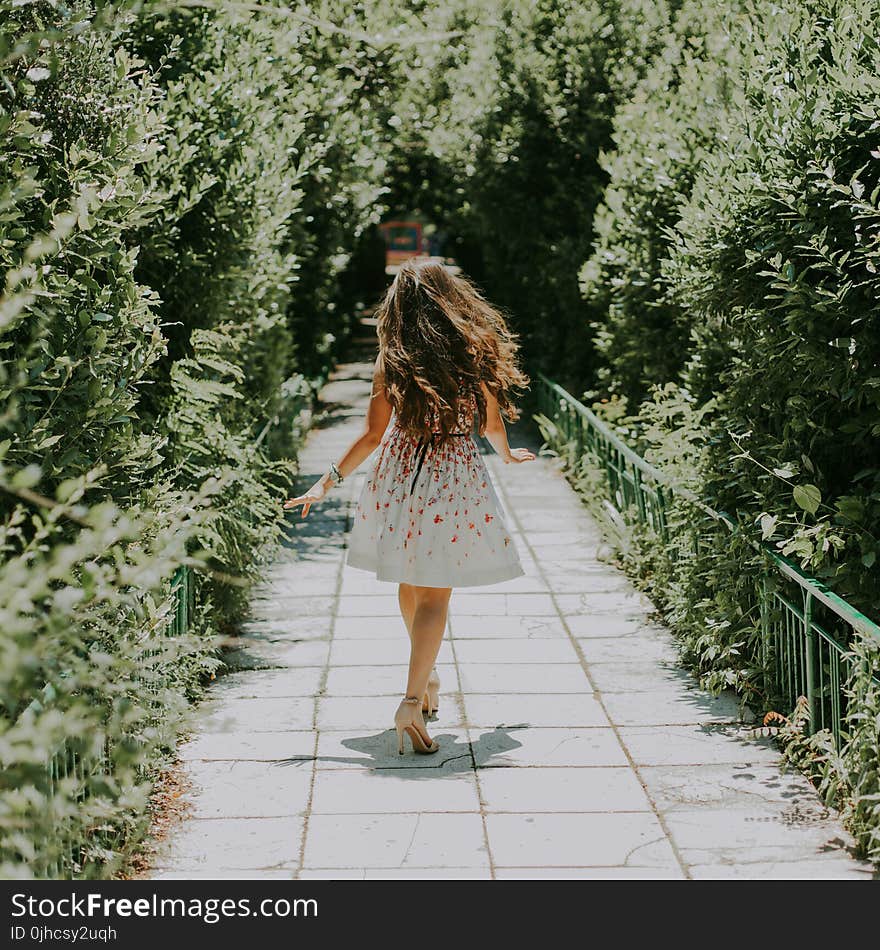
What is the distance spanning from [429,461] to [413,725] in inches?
43.5

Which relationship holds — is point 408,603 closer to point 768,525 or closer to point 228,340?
point 768,525

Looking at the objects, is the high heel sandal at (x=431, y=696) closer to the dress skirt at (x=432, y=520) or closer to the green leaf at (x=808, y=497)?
the dress skirt at (x=432, y=520)

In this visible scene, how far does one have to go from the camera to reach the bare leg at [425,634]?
520cm

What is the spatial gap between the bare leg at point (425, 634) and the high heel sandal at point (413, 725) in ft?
0.16

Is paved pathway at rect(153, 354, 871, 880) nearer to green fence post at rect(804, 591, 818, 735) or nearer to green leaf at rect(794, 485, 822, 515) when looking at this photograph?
green fence post at rect(804, 591, 818, 735)

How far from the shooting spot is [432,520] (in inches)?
207

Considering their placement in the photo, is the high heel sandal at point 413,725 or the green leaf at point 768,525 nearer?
the high heel sandal at point 413,725

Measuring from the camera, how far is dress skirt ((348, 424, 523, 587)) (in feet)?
17.2

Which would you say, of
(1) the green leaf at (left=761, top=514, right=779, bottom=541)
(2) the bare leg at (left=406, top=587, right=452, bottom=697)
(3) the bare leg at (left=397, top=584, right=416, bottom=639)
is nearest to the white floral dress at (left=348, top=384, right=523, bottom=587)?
(2) the bare leg at (left=406, top=587, right=452, bottom=697)

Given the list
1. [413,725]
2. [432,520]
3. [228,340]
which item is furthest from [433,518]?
[228,340]

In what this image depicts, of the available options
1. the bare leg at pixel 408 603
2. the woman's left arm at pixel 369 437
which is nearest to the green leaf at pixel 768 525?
the bare leg at pixel 408 603

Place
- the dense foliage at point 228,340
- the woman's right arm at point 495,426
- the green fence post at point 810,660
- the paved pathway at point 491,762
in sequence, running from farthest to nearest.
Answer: the woman's right arm at point 495,426
the green fence post at point 810,660
the paved pathway at point 491,762
the dense foliage at point 228,340

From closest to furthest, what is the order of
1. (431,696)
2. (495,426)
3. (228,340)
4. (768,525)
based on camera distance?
(768,525) < (495,426) < (431,696) < (228,340)
